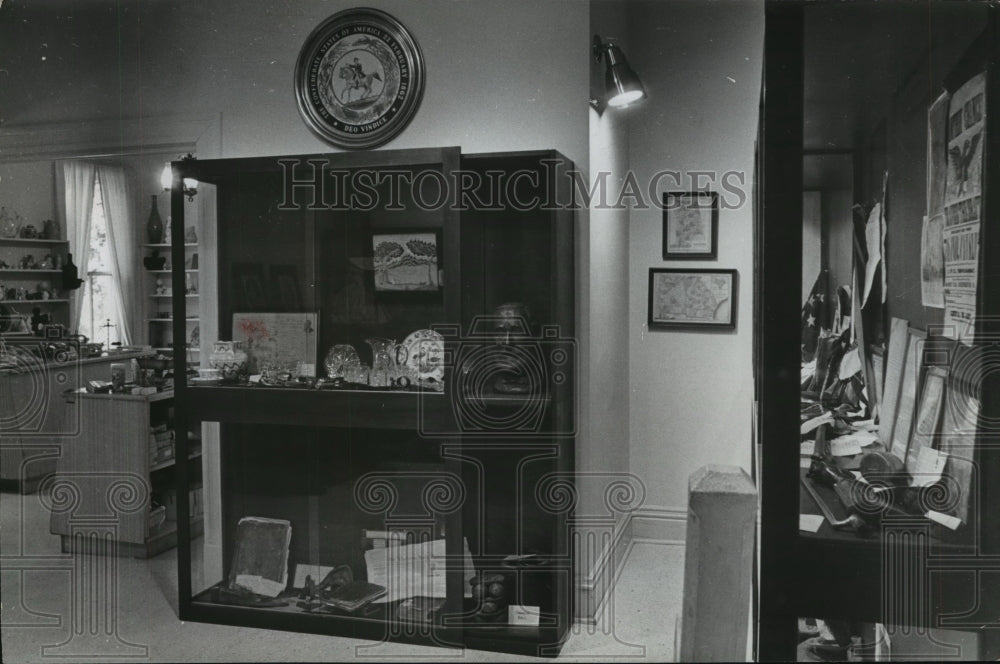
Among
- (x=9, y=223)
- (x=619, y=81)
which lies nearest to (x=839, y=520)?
(x=619, y=81)

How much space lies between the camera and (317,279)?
1.46 meters

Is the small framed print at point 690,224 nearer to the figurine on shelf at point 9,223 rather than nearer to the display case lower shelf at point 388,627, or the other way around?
the display case lower shelf at point 388,627

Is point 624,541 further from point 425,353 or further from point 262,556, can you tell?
point 262,556

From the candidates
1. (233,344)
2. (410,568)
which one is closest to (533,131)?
(233,344)

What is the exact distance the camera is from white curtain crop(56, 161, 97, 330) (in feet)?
4.60

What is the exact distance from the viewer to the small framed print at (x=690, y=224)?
1177mm

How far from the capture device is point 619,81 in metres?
1.18

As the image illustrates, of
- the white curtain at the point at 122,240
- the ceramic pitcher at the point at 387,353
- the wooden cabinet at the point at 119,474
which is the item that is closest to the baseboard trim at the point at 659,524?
the ceramic pitcher at the point at 387,353

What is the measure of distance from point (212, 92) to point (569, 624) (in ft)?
3.92

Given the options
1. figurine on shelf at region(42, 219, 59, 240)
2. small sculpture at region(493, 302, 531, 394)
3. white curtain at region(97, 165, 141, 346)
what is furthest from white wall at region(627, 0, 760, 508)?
figurine on shelf at region(42, 219, 59, 240)

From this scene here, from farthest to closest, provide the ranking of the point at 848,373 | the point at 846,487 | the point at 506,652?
the point at 506,652 < the point at 848,373 < the point at 846,487

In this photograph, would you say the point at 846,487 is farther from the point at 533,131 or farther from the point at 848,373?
the point at 533,131

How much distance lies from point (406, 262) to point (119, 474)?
72 cm

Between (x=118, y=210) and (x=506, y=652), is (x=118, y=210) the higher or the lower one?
the higher one
